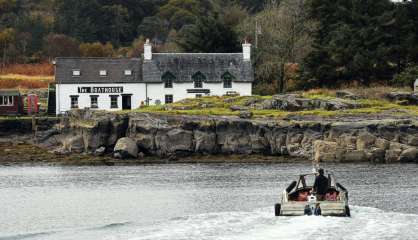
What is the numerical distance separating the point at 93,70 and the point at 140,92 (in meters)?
6.00

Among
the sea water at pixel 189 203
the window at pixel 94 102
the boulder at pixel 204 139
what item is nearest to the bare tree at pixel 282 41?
the window at pixel 94 102

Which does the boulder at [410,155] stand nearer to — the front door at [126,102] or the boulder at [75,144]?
the boulder at [75,144]

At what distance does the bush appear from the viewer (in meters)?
98.2

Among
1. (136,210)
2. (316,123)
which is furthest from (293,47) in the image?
(136,210)

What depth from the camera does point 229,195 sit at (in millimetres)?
61500

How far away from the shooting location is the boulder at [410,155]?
269 ft

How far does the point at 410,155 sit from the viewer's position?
81.9m

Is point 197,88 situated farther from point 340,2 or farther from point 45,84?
point 45,84

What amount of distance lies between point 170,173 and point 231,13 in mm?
75837

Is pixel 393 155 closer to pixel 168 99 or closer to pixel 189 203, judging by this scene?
pixel 189 203

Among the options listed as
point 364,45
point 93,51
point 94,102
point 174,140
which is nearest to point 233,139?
point 174,140

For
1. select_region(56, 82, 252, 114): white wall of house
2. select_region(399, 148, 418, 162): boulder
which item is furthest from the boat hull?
select_region(56, 82, 252, 114): white wall of house

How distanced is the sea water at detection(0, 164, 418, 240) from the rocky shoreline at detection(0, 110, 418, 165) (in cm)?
401

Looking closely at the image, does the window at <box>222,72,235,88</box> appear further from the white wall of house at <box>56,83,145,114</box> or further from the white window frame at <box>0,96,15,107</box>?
the white window frame at <box>0,96,15,107</box>
